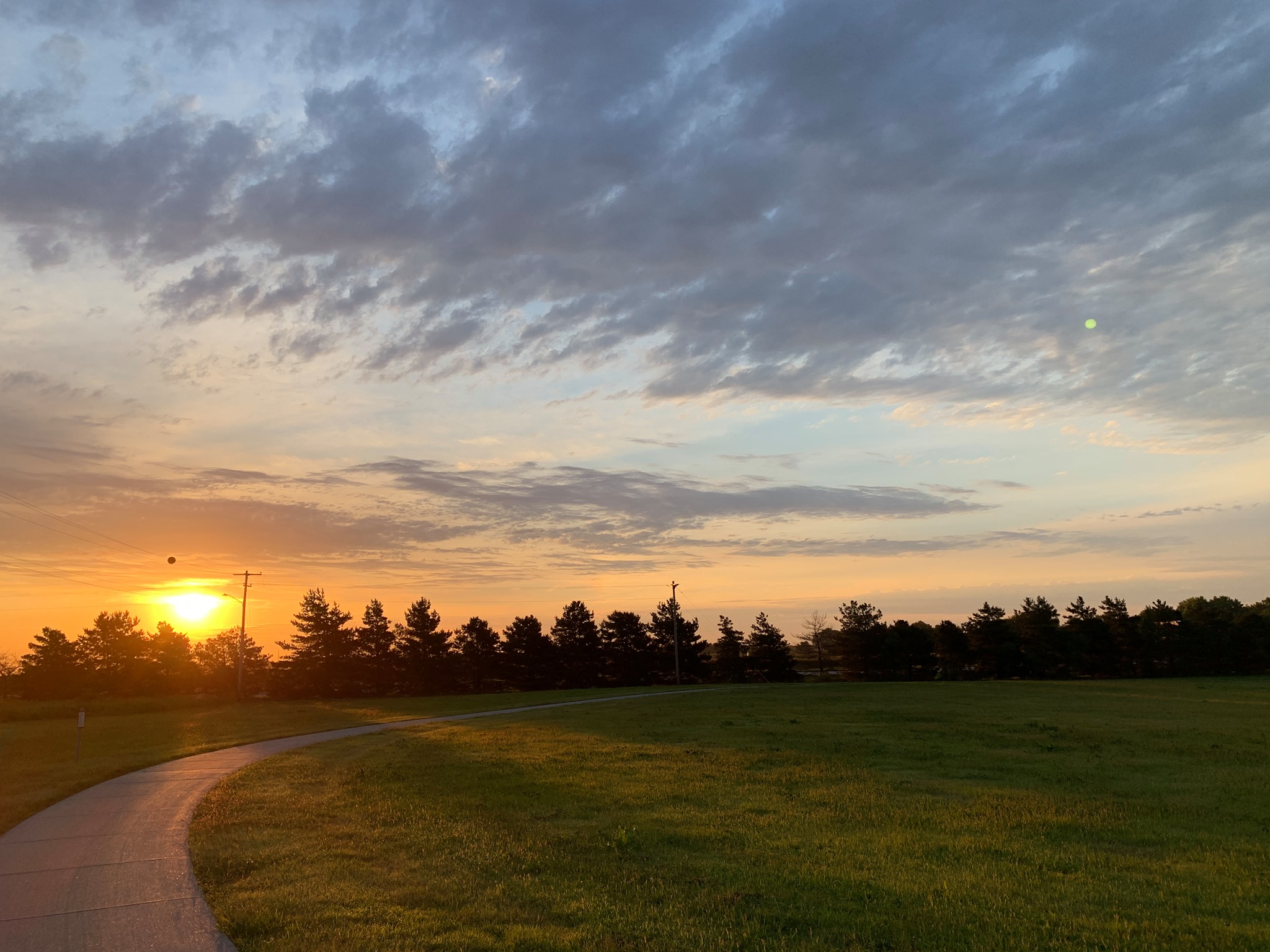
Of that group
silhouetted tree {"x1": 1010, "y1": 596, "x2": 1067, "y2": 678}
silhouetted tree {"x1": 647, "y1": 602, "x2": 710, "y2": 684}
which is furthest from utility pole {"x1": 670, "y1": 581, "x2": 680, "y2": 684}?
silhouetted tree {"x1": 1010, "y1": 596, "x2": 1067, "y2": 678}

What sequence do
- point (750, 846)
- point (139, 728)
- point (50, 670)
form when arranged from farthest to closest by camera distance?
point (50, 670) → point (139, 728) → point (750, 846)

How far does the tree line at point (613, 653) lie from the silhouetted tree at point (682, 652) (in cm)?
17

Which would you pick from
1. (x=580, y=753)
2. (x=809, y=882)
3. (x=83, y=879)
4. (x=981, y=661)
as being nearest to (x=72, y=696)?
(x=580, y=753)

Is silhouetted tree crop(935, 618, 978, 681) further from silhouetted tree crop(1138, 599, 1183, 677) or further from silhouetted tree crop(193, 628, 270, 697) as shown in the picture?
silhouetted tree crop(193, 628, 270, 697)

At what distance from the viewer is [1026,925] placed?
8172 mm

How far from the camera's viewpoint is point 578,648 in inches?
3580

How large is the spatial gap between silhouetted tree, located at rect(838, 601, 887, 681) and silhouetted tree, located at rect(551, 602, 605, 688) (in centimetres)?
2882

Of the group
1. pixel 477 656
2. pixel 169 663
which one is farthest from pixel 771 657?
pixel 169 663

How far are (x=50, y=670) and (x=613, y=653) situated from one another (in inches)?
2218

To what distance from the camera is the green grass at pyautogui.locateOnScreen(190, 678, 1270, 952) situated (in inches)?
318

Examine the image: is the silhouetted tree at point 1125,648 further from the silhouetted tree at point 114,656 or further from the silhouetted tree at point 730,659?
the silhouetted tree at point 114,656

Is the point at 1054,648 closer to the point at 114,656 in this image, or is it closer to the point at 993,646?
the point at 993,646

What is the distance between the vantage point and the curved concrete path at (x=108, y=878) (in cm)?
778

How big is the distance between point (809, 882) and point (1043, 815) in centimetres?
603
